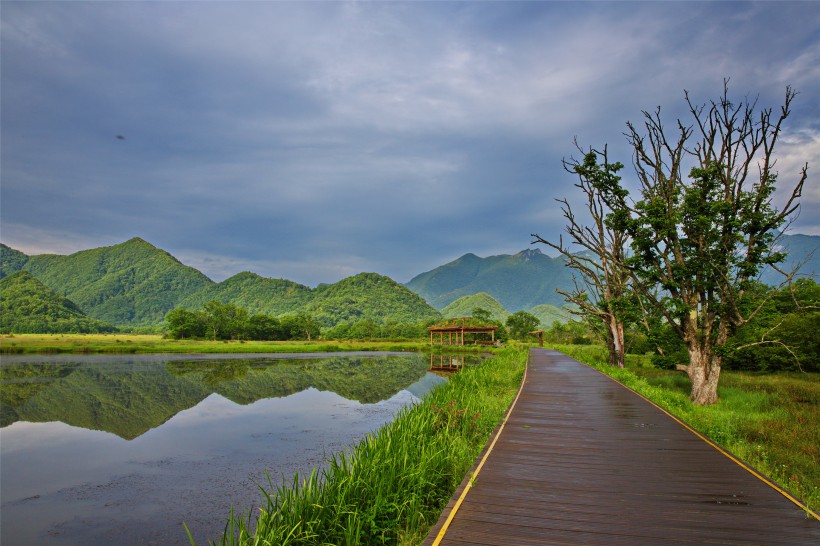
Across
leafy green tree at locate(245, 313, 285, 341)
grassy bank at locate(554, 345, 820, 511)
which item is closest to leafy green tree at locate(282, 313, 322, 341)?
leafy green tree at locate(245, 313, 285, 341)

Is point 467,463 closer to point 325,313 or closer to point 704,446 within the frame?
point 704,446

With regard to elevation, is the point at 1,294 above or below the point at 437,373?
above

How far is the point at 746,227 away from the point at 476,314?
55.6m

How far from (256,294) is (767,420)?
14089 centimetres

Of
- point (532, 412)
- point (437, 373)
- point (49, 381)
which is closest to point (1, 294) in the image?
point (49, 381)

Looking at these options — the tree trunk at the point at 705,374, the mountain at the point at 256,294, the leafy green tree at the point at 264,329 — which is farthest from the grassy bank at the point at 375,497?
the mountain at the point at 256,294

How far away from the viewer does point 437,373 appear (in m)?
27.5

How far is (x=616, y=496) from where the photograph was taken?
423 cm

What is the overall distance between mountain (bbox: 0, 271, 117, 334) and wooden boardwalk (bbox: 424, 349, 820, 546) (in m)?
94.5

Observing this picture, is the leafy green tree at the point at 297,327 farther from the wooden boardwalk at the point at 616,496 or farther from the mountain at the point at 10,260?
the mountain at the point at 10,260

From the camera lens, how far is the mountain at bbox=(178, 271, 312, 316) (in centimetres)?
13025

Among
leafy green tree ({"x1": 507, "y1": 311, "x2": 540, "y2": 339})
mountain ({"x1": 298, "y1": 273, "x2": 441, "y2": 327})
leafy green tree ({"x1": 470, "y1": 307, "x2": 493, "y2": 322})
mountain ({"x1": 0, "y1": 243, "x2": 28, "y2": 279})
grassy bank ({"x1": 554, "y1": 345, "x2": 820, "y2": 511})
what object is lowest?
grassy bank ({"x1": 554, "y1": 345, "x2": 820, "y2": 511})

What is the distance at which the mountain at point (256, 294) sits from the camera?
13025cm

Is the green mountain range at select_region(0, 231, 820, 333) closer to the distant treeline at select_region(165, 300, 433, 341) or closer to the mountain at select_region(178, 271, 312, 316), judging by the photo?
the mountain at select_region(178, 271, 312, 316)
